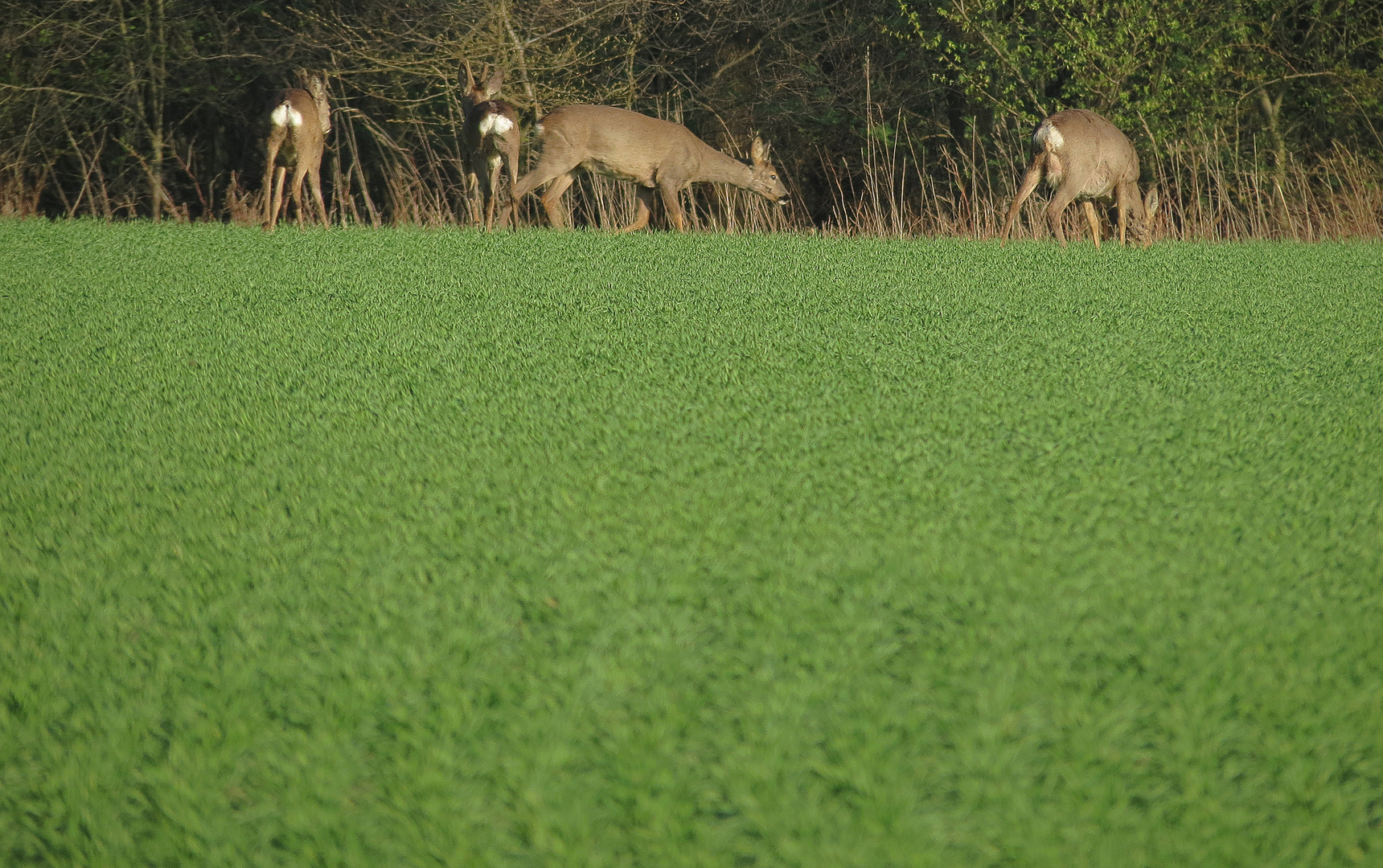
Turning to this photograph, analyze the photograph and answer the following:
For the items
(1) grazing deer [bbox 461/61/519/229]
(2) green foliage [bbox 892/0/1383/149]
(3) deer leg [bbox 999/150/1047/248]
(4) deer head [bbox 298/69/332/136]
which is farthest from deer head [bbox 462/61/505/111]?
(2) green foliage [bbox 892/0/1383/149]

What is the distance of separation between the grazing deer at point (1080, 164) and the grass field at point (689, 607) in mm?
5763

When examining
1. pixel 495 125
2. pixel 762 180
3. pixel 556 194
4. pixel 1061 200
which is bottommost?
pixel 1061 200

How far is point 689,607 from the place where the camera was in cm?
214

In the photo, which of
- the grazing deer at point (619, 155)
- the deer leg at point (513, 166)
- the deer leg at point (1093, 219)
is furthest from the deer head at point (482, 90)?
the deer leg at point (1093, 219)

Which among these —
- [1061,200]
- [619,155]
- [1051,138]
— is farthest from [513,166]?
[1061,200]

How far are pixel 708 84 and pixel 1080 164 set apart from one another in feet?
30.7

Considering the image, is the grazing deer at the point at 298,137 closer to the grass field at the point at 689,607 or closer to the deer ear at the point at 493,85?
the deer ear at the point at 493,85

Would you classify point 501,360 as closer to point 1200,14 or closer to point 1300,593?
point 1300,593

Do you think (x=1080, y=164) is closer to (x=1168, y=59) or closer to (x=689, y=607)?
(x=1168, y=59)

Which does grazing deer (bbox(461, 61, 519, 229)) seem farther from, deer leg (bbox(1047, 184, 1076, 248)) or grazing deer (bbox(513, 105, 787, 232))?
deer leg (bbox(1047, 184, 1076, 248))

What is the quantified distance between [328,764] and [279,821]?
0.41 feet

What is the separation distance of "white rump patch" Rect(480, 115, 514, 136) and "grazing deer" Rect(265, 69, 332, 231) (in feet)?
4.21

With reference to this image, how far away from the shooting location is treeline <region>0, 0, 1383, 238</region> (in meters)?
14.1

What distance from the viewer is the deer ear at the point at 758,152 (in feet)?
39.5
